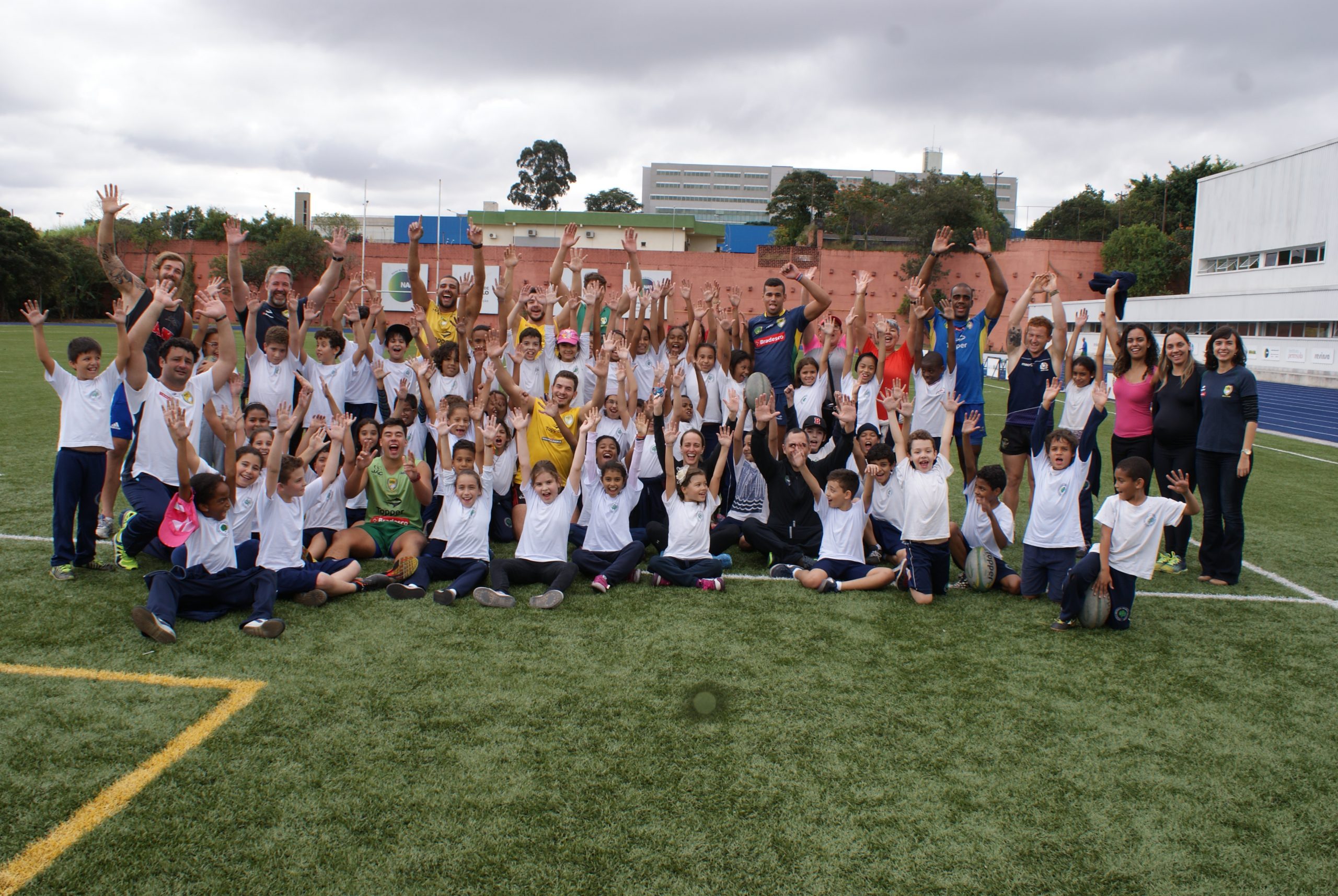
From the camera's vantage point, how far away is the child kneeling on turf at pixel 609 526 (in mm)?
5961

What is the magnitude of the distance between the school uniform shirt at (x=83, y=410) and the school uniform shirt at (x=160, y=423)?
0.64ft

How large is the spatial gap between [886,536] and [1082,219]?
6156 centimetres

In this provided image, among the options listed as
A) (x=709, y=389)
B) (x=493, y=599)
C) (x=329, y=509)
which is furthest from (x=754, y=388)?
(x=329, y=509)

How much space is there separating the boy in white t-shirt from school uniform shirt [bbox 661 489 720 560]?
299 centimetres

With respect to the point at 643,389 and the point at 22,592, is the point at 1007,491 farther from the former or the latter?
the point at 22,592

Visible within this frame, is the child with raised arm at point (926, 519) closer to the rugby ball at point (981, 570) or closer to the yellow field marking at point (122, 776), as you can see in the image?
the rugby ball at point (981, 570)

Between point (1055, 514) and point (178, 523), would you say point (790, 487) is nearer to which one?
point (1055, 514)

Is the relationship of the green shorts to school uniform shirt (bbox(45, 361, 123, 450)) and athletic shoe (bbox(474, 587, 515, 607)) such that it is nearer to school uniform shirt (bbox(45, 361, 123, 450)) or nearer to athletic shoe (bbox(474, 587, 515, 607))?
athletic shoe (bbox(474, 587, 515, 607))

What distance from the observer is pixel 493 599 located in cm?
539

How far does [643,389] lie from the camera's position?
27.1 ft

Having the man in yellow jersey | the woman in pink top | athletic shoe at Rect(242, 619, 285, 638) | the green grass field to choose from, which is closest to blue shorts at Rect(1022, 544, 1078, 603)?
the green grass field

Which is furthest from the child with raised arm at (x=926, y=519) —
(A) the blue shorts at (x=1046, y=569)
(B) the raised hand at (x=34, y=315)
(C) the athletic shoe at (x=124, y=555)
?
(B) the raised hand at (x=34, y=315)

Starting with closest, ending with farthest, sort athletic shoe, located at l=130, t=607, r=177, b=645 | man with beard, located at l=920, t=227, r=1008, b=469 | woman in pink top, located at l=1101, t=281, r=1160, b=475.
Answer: athletic shoe, located at l=130, t=607, r=177, b=645
woman in pink top, located at l=1101, t=281, r=1160, b=475
man with beard, located at l=920, t=227, r=1008, b=469

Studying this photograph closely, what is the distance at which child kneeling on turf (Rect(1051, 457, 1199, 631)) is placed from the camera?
5.12m
